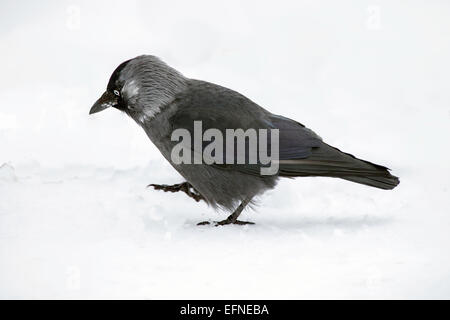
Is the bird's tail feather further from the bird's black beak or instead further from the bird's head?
the bird's black beak

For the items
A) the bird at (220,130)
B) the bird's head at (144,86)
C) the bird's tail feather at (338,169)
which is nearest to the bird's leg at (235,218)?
the bird at (220,130)

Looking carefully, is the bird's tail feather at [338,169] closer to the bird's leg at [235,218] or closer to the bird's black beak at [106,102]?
the bird's leg at [235,218]

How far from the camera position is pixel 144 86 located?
6895 mm

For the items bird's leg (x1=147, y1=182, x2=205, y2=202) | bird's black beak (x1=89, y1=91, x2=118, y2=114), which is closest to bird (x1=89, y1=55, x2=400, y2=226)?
bird's black beak (x1=89, y1=91, x2=118, y2=114)

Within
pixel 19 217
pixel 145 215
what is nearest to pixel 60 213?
pixel 19 217

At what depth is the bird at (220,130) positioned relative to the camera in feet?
21.7

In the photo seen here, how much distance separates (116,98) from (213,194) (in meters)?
1.37

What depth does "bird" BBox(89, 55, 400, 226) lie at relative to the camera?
6.61 metres

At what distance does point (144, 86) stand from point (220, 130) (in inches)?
35.0

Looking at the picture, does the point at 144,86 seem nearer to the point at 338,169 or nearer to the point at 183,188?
the point at 183,188

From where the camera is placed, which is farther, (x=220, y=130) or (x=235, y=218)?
(x=235, y=218)

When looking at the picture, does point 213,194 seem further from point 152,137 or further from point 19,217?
point 19,217

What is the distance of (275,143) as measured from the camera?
6.71 meters

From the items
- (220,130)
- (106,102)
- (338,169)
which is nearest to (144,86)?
(106,102)
